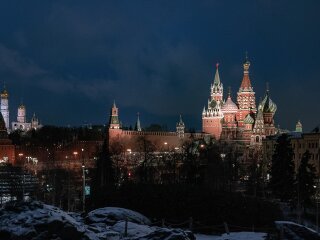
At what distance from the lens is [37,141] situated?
157125 mm

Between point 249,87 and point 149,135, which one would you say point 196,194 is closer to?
point 249,87

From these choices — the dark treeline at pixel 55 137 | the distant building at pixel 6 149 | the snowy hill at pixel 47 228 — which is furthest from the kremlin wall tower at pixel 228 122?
the snowy hill at pixel 47 228

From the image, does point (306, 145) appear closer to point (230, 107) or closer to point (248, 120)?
point (248, 120)

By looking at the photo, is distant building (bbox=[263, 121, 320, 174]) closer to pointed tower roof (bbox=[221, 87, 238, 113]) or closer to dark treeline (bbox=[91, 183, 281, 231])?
dark treeline (bbox=[91, 183, 281, 231])

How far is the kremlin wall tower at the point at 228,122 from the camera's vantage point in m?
140

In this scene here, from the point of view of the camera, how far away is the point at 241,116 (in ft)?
506

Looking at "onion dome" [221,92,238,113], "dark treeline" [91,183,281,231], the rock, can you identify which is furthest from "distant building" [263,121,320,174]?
"onion dome" [221,92,238,113]

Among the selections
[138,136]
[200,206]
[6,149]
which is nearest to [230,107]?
[138,136]

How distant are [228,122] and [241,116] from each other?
11.4ft

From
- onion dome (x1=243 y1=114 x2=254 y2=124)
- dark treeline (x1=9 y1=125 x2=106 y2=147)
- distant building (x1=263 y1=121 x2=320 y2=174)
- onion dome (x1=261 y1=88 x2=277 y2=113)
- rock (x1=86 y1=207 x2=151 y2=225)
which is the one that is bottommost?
rock (x1=86 y1=207 x2=151 y2=225)

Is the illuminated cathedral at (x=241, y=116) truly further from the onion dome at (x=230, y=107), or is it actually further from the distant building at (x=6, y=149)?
the distant building at (x=6, y=149)

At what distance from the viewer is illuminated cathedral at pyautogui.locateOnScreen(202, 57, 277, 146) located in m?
139

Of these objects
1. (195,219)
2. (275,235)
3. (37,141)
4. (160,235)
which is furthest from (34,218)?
(37,141)

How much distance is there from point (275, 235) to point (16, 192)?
4275cm
